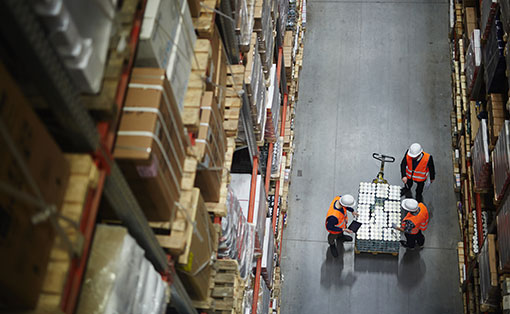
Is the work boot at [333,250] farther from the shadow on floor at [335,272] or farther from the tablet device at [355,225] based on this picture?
the tablet device at [355,225]

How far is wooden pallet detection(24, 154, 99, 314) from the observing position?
2.82 m

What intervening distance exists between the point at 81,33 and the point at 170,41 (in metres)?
1.44

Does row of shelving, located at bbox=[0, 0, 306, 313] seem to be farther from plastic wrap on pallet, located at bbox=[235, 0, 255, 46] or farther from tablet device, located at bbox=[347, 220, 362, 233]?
tablet device, located at bbox=[347, 220, 362, 233]

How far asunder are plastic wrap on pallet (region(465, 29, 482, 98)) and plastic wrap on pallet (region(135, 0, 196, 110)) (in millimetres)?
6899

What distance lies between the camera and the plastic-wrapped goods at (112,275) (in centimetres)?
326

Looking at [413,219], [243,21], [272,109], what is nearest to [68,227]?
[243,21]

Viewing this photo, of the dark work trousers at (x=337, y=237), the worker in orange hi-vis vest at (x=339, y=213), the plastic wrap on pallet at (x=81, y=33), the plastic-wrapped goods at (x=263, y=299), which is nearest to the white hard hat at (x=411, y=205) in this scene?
the worker in orange hi-vis vest at (x=339, y=213)

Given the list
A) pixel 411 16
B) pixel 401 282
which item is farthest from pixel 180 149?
pixel 411 16

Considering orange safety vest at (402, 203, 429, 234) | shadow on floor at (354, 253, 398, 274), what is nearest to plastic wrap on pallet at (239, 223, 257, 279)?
orange safety vest at (402, 203, 429, 234)

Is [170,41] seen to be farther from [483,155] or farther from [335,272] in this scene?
[335,272]

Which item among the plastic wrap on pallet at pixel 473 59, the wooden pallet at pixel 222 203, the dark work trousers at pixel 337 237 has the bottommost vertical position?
the wooden pallet at pixel 222 203

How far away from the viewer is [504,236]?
757cm

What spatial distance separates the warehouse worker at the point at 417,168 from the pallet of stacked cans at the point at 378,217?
48 centimetres

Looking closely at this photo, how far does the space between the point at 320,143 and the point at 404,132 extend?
73.7 inches
